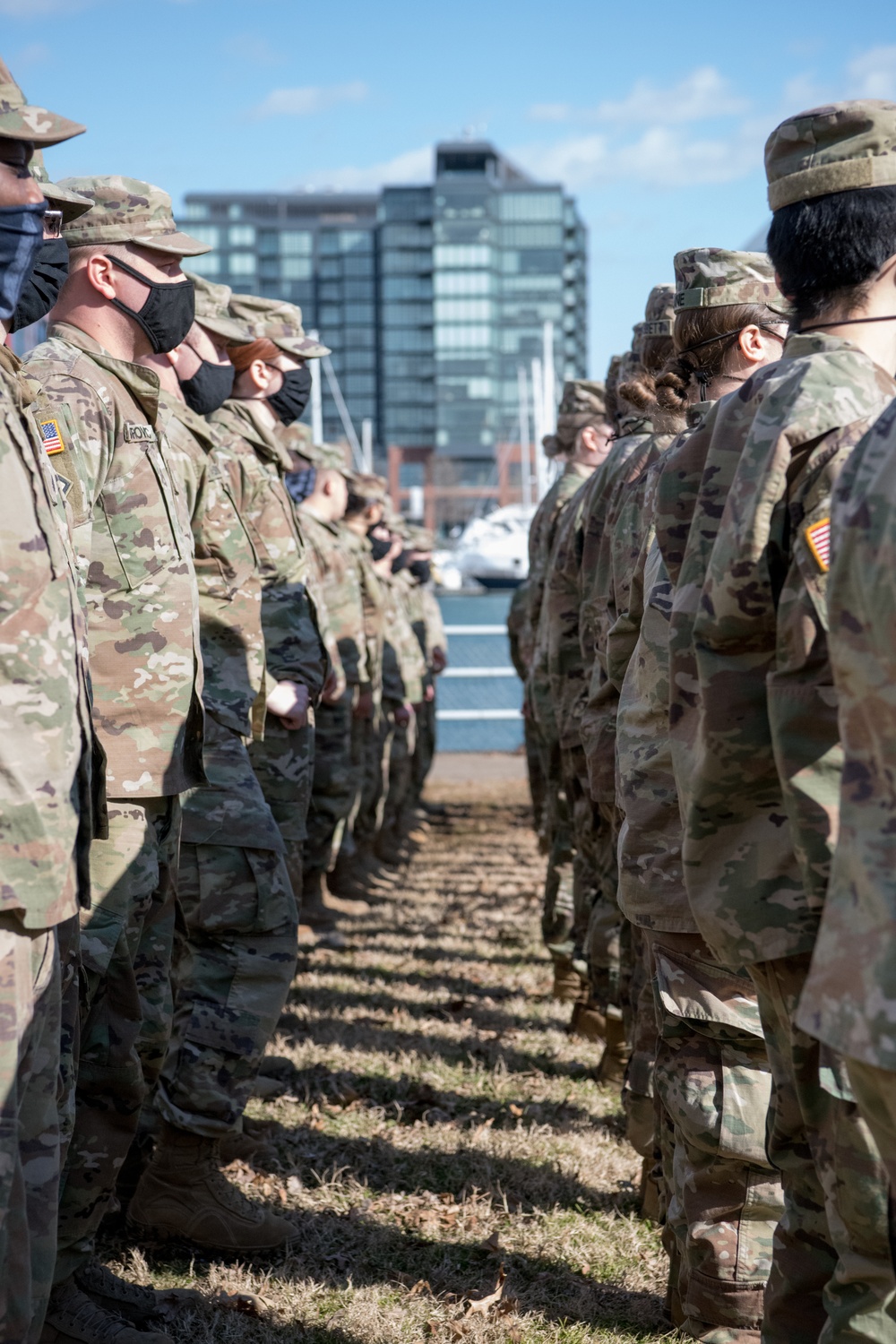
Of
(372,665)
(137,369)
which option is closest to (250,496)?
(137,369)

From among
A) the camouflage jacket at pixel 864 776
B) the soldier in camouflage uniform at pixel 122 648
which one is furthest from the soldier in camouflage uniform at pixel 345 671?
the camouflage jacket at pixel 864 776

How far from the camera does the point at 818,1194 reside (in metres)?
2.47

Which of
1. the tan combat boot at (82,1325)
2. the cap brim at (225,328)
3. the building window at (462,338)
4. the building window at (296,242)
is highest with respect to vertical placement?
the building window at (296,242)

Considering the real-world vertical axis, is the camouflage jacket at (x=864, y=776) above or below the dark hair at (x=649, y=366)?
below

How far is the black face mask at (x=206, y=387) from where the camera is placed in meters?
4.99

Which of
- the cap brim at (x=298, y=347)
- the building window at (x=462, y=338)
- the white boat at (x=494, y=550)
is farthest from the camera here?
the building window at (x=462, y=338)

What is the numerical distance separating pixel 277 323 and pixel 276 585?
1230 mm

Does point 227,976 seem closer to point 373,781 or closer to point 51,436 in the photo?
point 51,436

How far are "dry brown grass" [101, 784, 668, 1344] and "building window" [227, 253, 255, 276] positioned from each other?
4963 inches

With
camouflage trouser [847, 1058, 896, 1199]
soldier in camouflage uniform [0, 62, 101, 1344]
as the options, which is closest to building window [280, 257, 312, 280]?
soldier in camouflage uniform [0, 62, 101, 1344]

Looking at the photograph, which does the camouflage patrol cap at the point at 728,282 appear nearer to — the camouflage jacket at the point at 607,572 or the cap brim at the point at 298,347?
the camouflage jacket at the point at 607,572

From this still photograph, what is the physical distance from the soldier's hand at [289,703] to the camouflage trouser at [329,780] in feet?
11.1

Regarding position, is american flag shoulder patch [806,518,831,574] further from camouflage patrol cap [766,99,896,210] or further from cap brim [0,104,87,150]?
cap brim [0,104,87,150]

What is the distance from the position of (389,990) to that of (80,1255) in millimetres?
4077
